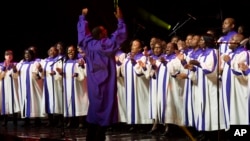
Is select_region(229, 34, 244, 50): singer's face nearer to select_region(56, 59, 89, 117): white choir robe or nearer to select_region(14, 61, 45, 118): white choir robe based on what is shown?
select_region(56, 59, 89, 117): white choir robe

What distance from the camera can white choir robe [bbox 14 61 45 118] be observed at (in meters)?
11.5

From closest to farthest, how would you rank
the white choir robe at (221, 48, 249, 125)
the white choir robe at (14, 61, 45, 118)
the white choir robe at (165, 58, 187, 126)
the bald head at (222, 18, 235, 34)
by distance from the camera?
the white choir robe at (221, 48, 249, 125) < the bald head at (222, 18, 235, 34) < the white choir robe at (165, 58, 187, 126) < the white choir robe at (14, 61, 45, 118)

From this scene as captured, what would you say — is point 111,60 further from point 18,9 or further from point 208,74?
point 18,9

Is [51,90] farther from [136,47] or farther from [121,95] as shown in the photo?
[136,47]

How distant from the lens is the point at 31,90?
37.8ft

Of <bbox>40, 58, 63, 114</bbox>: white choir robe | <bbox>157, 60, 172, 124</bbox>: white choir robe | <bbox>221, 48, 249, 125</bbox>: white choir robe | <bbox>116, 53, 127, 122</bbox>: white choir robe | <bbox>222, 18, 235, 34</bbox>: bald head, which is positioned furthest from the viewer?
<bbox>40, 58, 63, 114</bbox>: white choir robe

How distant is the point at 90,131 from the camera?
7.38 m

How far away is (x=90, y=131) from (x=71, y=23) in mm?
8012

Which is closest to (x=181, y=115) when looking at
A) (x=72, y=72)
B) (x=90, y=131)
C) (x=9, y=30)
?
(x=90, y=131)

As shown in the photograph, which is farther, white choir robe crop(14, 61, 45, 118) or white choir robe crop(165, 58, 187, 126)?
white choir robe crop(14, 61, 45, 118)

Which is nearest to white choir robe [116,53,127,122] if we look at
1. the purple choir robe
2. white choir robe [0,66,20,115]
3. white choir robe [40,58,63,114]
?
white choir robe [40,58,63,114]

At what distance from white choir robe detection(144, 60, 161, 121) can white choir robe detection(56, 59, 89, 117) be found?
5.92 ft

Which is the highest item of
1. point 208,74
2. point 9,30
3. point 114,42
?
point 9,30

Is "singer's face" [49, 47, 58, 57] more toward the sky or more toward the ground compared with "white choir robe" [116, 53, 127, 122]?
more toward the sky
